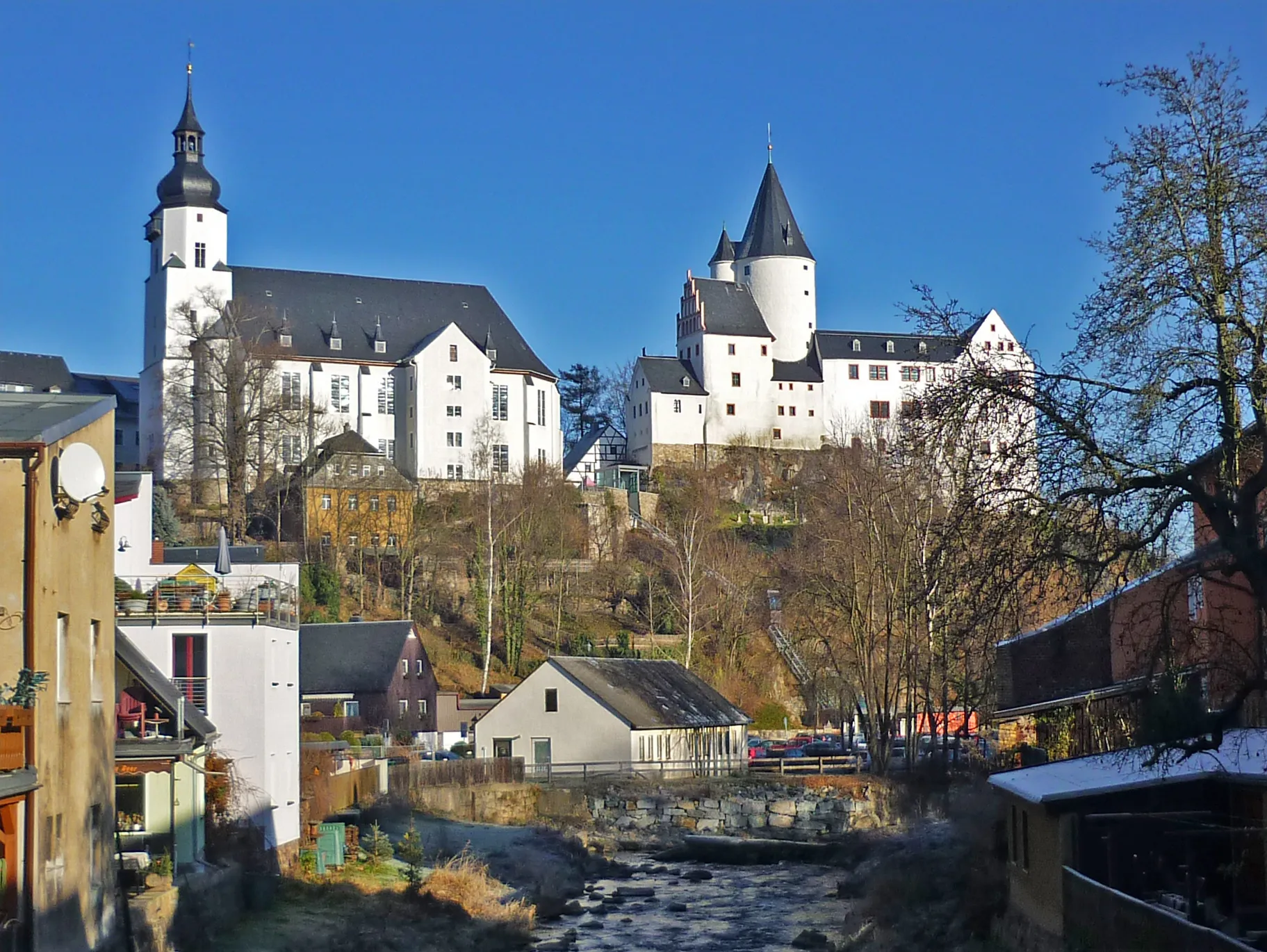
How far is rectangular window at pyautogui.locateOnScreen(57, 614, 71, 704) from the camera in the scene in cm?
1864

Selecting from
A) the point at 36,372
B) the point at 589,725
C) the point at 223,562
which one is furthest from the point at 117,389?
the point at 223,562

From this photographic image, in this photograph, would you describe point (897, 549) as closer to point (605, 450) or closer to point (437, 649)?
point (437, 649)

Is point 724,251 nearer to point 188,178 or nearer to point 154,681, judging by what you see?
point 188,178

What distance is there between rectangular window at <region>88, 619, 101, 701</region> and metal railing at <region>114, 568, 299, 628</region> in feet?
22.3

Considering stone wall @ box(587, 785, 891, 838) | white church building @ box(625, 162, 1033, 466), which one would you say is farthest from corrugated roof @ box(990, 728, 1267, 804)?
white church building @ box(625, 162, 1033, 466)

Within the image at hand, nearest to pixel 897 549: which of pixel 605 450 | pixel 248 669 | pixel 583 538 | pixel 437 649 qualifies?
pixel 248 669

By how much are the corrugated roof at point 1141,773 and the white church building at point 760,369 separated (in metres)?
78.3

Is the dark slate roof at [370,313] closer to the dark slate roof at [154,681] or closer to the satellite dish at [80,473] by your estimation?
the dark slate roof at [154,681]

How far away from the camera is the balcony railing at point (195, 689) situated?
2858 centimetres

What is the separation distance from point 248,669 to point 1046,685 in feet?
47.8

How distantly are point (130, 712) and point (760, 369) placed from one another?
271ft

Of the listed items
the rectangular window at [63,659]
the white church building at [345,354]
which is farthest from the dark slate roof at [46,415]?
the white church building at [345,354]

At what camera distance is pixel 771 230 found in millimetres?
110562

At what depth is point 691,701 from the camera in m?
57.9
